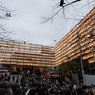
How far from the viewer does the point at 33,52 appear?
11706cm

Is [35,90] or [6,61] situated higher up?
[6,61]

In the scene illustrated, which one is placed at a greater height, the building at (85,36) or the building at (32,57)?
the building at (32,57)

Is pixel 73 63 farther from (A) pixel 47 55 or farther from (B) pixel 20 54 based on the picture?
(A) pixel 47 55

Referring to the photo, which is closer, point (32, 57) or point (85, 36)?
point (85, 36)

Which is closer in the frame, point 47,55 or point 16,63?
point 16,63

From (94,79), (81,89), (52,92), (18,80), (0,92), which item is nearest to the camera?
(0,92)

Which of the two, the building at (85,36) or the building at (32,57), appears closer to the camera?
the building at (85,36)

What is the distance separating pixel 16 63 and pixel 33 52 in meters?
15.1

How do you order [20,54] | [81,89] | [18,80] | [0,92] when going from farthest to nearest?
[20,54] → [18,80] → [81,89] → [0,92]

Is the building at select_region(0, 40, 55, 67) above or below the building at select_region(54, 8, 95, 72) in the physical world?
above

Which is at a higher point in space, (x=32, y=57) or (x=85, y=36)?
(x=32, y=57)

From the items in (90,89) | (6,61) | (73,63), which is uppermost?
(6,61)

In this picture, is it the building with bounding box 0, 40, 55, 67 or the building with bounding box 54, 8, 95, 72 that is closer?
the building with bounding box 54, 8, 95, 72

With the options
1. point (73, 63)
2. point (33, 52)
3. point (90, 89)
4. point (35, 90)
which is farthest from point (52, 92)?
point (33, 52)
